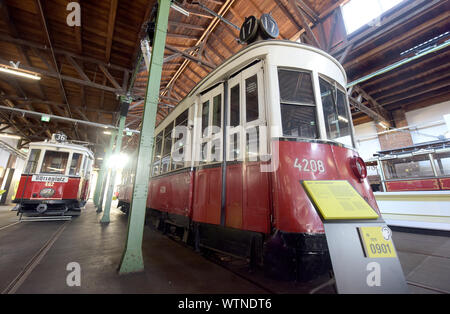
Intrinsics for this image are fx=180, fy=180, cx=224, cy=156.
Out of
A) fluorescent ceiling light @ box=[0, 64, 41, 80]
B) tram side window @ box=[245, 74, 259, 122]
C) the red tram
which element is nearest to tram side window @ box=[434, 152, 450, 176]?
the red tram

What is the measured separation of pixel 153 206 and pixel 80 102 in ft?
31.6

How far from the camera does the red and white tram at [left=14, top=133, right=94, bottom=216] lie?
18.9ft

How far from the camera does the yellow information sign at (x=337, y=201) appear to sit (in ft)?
4.10

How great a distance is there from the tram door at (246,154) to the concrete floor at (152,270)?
2.14 feet

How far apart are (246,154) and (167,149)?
8.75 ft

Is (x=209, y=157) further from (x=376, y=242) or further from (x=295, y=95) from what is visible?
(x=376, y=242)

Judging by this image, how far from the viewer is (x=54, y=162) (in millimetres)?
6496

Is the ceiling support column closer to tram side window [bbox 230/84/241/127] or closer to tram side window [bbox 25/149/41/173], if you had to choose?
tram side window [bbox 25/149/41/173]

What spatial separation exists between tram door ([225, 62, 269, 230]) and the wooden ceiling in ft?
15.9

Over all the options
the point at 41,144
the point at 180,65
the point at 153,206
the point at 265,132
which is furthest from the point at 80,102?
the point at 265,132

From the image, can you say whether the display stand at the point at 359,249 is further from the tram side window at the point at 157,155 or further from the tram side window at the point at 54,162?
the tram side window at the point at 54,162

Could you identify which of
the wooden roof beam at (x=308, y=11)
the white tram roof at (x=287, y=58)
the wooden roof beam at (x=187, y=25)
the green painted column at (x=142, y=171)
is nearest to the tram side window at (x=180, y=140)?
the green painted column at (x=142, y=171)

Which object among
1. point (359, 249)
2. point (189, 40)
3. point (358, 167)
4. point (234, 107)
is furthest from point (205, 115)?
Answer: point (189, 40)

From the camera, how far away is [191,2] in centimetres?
603
